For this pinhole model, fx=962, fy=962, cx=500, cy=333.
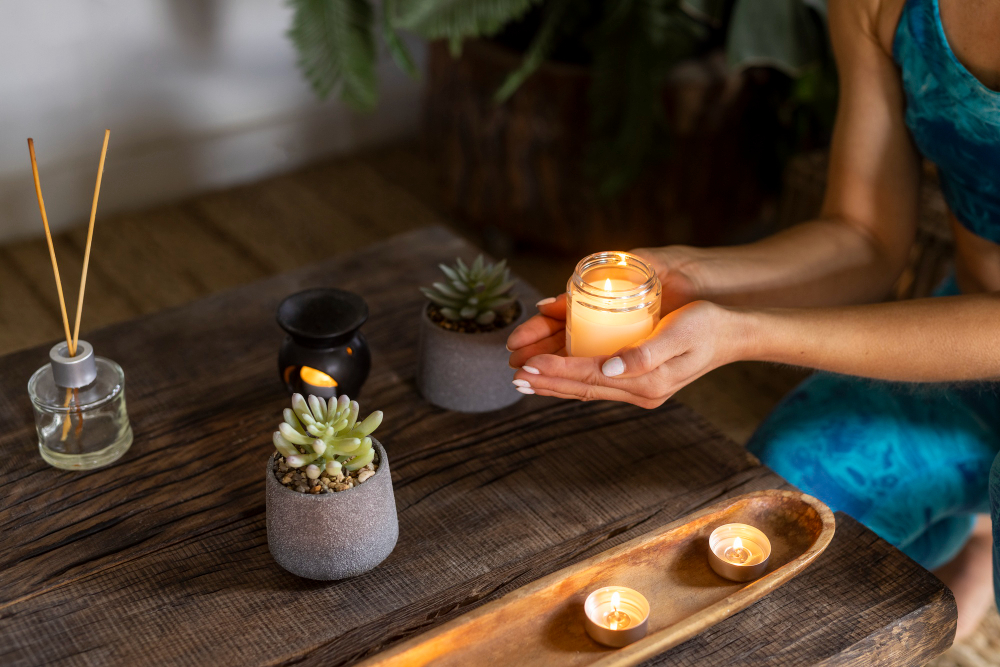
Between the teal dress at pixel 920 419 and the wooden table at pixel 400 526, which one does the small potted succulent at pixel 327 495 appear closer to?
the wooden table at pixel 400 526

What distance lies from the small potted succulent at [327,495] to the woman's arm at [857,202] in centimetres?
49

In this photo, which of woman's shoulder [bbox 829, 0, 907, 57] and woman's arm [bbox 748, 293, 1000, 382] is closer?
woman's arm [bbox 748, 293, 1000, 382]

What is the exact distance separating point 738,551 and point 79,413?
642mm

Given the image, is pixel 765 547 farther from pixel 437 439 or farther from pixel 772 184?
pixel 772 184

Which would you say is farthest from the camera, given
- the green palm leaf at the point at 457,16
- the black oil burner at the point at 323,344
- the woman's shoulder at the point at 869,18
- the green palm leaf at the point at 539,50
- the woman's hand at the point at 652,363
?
the green palm leaf at the point at 539,50

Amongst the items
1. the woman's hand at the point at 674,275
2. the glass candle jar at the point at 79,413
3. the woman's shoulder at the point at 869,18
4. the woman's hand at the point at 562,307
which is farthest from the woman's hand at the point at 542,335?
the woman's shoulder at the point at 869,18

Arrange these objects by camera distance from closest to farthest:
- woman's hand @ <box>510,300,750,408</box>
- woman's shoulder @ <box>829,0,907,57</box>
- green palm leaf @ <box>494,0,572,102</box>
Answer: woman's hand @ <box>510,300,750,408</box>, woman's shoulder @ <box>829,0,907,57</box>, green palm leaf @ <box>494,0,572,102</box>

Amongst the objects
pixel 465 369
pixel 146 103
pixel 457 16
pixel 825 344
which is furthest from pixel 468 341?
pixel 146 103

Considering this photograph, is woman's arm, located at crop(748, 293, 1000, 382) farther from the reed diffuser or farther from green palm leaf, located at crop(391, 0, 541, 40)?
green palm leaf, located at crop(391, 0, 541, 40)

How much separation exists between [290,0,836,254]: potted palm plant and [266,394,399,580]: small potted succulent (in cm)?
106

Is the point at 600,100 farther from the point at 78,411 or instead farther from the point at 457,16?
the point at 78,411

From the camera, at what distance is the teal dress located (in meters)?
Answer: 1.06

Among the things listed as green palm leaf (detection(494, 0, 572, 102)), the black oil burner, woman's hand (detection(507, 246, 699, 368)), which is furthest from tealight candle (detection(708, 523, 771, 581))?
green palm leaf (detection(494, 0, 572, 102))

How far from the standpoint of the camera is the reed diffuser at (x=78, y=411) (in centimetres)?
93
